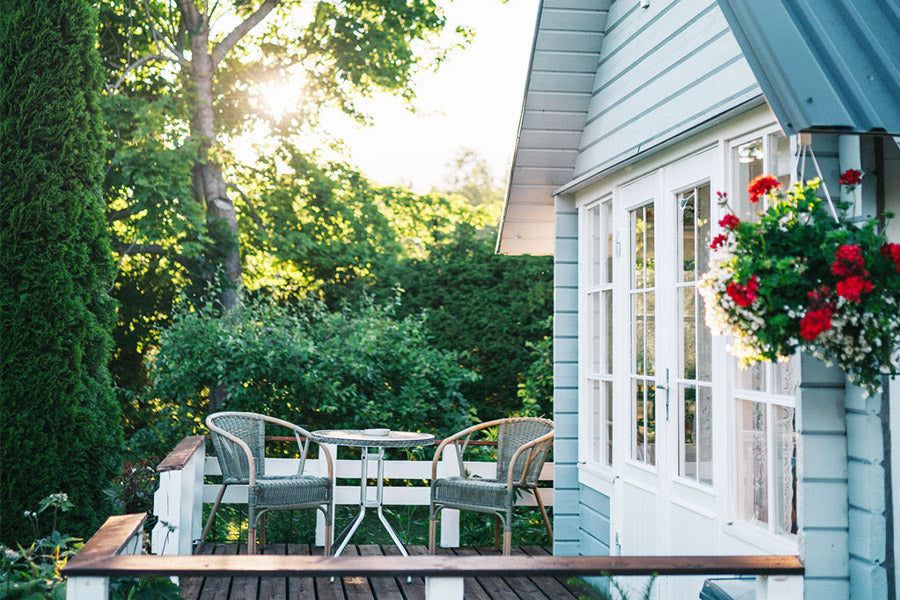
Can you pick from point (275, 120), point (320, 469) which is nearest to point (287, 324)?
point (320, 469)

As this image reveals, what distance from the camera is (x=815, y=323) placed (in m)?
2.21

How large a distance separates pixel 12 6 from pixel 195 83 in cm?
446

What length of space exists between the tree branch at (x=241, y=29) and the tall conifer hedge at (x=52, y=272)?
477 cm

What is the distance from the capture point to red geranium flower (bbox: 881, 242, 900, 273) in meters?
2.18

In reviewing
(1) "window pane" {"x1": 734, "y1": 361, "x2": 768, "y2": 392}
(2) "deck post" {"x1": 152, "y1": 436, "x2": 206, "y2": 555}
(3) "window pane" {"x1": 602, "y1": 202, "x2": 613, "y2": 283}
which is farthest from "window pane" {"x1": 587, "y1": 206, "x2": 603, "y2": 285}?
(2) "deck post" {"x1": 152, "y1": 436, "x2": 206, "y2": 555}

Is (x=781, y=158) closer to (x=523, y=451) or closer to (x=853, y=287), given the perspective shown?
(x=853, y=287)

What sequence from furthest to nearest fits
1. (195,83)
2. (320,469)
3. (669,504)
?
(195,83) → (320,469) → (669,504)

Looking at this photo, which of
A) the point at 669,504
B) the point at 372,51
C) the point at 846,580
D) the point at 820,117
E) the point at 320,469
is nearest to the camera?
the point at 820,117

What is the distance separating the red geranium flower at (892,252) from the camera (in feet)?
7.16

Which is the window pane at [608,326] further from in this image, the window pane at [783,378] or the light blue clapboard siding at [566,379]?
the window pane at [783,378]

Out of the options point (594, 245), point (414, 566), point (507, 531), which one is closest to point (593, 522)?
point (507, 531)

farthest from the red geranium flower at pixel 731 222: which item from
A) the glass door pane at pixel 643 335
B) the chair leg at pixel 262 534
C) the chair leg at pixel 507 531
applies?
the chair leg at pixel 262 534

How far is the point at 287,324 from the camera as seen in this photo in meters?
7.79

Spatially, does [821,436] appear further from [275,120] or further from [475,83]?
[475,83]
